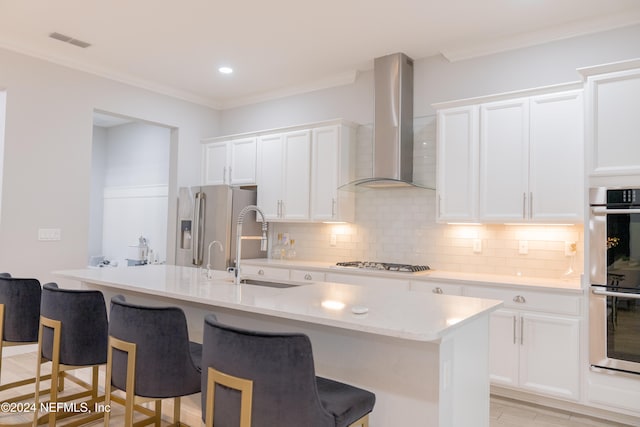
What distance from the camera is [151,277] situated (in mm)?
3016

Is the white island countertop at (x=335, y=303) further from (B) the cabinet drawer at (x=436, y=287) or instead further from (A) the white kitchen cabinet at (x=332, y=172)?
(A) the white kitchen cabinet at (x=332, y=172)

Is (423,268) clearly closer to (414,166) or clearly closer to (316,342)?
(414,166)

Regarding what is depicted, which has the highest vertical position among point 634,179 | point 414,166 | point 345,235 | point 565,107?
point 565,107

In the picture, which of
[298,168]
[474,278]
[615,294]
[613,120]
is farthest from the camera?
[298,168]

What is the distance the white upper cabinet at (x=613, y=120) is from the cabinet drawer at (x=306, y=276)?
247 cm

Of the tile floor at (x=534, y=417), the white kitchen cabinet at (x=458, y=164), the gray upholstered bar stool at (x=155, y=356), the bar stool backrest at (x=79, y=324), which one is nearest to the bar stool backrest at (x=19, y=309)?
the bar stool backrest at (x=79, y=324)

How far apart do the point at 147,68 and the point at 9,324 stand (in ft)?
10.4

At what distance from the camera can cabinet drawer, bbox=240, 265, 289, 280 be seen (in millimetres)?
4703

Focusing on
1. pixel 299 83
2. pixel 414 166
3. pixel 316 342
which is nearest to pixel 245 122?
pixel 299 83

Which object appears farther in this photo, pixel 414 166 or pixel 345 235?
pixel 345 235

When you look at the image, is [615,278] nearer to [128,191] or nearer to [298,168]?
[298,168]

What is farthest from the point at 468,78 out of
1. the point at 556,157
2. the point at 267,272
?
the point at 267,272

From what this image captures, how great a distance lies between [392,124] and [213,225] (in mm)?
2373

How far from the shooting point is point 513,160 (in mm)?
3627
